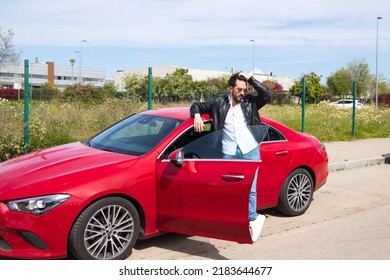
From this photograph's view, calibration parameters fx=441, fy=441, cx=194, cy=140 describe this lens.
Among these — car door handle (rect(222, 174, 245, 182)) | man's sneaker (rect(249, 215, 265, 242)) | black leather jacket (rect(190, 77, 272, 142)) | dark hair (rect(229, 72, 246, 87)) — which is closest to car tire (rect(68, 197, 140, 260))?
car door handle (rect(222, 174, 245, 182))

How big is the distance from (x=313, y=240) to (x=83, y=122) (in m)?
7.50

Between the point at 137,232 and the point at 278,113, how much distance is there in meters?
15.2

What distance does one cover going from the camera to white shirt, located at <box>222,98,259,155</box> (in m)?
4.54

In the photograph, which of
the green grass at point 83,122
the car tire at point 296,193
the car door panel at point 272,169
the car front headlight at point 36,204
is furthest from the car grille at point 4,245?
the green grass at point 83,122

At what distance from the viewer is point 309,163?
6.03 metres

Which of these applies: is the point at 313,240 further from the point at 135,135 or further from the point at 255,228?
the point at 135,135

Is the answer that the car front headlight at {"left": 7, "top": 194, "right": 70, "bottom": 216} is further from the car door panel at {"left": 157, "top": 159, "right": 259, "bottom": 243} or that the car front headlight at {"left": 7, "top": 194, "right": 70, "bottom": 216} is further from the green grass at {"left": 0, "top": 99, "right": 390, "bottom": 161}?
the green grass at {"left": 0, "top": 99, "right": 390, "bottom": 161}

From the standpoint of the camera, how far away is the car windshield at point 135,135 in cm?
474

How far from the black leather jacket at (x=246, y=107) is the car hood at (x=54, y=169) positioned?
3.18 ft

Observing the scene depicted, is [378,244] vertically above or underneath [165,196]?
underneath

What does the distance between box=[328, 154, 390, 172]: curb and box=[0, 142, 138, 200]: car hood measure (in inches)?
251

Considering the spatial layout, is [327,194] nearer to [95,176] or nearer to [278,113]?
[95,176]
